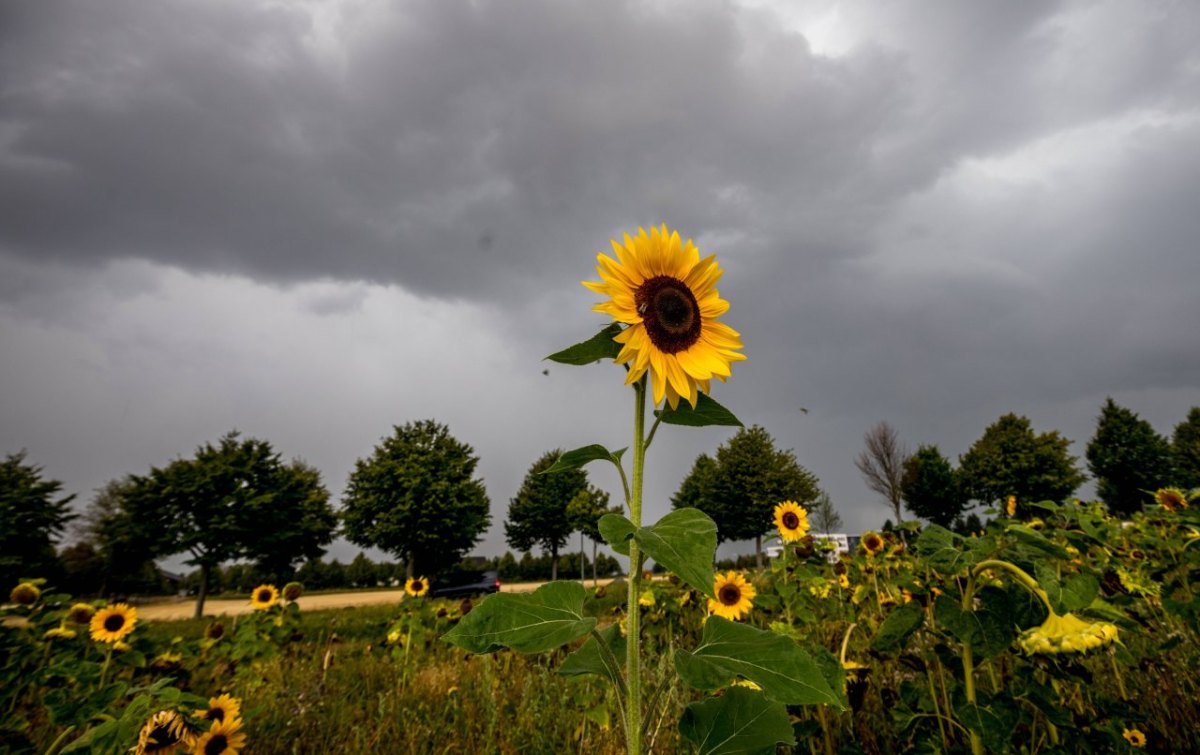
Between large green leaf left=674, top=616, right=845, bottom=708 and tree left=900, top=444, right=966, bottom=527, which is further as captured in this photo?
tree left=900, top=444, right=966, bottom=527

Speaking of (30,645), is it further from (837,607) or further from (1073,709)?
(1073,709)

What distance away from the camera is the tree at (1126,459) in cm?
3173

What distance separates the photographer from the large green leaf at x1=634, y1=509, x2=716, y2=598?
3.15 feet

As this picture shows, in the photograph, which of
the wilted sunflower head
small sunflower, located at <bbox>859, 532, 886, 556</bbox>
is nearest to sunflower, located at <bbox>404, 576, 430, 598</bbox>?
the wilted sunflower head

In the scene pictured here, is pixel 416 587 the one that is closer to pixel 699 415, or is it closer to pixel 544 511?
pixel 699 415

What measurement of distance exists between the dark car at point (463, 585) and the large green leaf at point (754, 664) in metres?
27.0

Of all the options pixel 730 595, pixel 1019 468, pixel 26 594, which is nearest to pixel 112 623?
pixel 26 594

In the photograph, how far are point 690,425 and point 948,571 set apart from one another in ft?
3.20

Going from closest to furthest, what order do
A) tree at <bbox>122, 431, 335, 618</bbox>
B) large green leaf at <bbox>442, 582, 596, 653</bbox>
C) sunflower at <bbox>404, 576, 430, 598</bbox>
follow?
1. large green leaf at <bbox>442, 582, 596, 653</bbox>
2. sunflower at <bbox>404, 576, 430, 598</bbox>
3. tree at <bbox>122, 431, 335, 618</bbox>

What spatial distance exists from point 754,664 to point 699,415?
0.59 m

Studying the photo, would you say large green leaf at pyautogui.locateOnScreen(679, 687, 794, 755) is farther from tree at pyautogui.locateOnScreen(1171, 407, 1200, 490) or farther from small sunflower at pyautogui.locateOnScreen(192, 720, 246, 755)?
tree at pyautogui.locateOnScreen(1171, 407, 1200, 490)

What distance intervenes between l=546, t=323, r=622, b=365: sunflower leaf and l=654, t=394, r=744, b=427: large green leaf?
21 centimetres

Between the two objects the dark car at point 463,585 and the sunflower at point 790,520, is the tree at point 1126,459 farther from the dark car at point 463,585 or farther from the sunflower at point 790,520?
the sunflower at point 790,520

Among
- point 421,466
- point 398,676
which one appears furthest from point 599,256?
point 421,466
